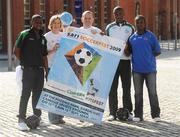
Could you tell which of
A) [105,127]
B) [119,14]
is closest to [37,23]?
[119,14]

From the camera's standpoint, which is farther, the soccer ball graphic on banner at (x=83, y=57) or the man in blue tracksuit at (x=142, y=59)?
the man in blue tracksuit at (x=142, y=59)

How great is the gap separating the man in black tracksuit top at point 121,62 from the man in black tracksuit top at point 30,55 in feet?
4.76

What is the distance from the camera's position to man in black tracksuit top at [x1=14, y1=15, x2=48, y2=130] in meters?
9.67

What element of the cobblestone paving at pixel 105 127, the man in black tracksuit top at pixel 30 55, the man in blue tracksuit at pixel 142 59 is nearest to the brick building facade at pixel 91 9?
the cobblestone paving at pixel 105 127

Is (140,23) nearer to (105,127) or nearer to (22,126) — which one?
(105,127)

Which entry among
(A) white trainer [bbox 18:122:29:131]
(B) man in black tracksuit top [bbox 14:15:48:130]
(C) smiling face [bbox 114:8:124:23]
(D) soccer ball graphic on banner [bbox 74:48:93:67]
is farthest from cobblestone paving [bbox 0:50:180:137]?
(C) smiling face [bbox 114:8:124:23]

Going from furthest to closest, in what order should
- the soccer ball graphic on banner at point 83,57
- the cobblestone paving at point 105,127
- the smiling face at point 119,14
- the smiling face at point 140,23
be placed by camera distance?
the smiling face at point 119,14
the smiling face at point 140,23
the soccer ball graphic on banner at point 83,57
the cobblestone paving at point 105,127

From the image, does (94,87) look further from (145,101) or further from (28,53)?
(145,101)

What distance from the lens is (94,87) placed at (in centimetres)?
1002

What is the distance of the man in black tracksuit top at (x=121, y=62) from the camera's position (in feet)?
34.2

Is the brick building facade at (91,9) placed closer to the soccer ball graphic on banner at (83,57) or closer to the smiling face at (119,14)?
the smiling face at (119,14)

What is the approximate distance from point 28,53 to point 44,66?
43cm

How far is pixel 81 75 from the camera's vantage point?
9961mm

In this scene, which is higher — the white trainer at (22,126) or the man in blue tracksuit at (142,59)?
the man in blue tracksuit at (142,59)
